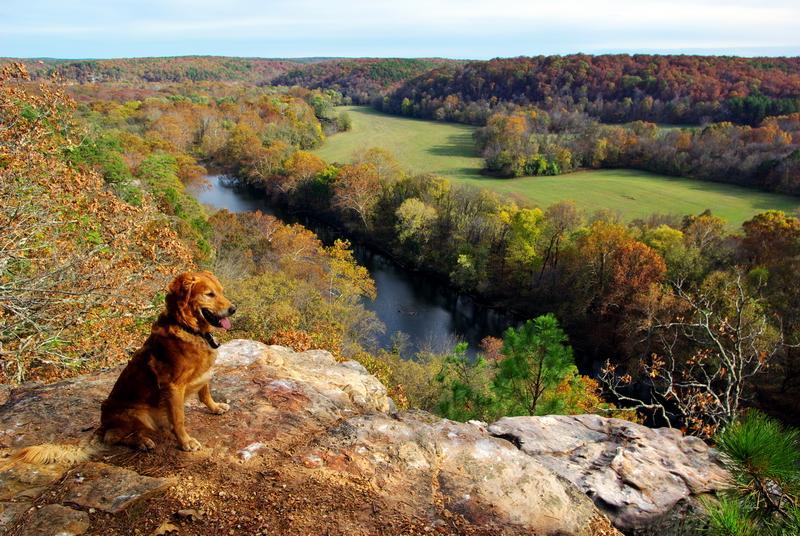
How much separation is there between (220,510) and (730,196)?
71166mm

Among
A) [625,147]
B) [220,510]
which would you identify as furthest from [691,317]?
[625,147]

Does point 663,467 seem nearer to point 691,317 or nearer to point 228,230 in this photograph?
point 691,317

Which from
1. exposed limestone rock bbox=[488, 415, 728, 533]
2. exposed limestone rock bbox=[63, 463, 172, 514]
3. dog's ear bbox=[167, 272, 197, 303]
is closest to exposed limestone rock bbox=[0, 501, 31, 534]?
exposed limestone rock bbox=[63, 463, 172, 514]

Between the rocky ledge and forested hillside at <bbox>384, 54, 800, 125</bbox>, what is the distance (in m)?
96.5

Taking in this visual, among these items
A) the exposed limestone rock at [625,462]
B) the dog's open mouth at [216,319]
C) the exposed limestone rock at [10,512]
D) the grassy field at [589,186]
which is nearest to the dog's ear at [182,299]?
the dog's open mouth at [216,319]

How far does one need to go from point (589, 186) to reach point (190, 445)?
6939 cm

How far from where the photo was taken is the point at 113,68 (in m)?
179

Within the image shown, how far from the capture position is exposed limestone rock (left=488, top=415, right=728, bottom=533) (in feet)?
21.0

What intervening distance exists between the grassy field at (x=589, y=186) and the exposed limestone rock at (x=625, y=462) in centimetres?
5200

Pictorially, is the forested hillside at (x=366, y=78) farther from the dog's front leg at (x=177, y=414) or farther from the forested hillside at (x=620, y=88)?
the dog's front leg at (x=177, y=414)

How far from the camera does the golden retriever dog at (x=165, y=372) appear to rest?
497 centimetres

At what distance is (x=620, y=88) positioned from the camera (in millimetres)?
105688

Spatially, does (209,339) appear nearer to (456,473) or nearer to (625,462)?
(456,473)

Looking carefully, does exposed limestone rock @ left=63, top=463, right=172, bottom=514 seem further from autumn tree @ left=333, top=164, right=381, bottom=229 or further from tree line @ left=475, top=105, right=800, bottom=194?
tree line @ left=475, top=105, right=800, bottom=194
